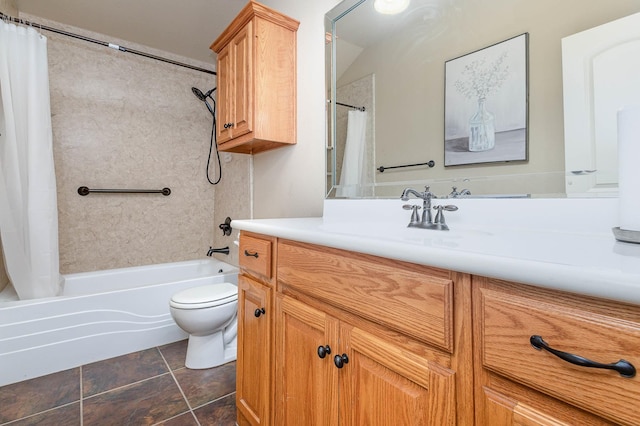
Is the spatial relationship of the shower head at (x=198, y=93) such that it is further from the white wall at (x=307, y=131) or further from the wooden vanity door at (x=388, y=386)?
the wooden vanity door at (x=388, y=386)

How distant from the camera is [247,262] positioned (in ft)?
3.90

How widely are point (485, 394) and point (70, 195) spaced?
310 centimetres

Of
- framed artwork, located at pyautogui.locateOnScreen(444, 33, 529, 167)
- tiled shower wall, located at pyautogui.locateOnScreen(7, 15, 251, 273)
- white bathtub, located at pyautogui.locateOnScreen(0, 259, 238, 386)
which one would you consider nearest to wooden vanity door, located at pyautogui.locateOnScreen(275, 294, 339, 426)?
framed artwork, located at pyautogui.locateOnScreen(444, 33, 529, 167)

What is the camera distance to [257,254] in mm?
1111

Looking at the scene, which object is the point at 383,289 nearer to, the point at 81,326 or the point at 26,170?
the point at 81,326

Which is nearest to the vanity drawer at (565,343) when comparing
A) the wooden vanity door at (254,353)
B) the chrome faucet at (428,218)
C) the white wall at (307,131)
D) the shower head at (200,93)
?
the chrome faucet at (428,218)

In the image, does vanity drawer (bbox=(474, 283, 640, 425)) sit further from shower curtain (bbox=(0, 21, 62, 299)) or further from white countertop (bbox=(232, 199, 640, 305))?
shower curtain (bbox=(0, 21, 62, 299))

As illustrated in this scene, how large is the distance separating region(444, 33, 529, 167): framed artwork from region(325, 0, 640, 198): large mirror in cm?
1

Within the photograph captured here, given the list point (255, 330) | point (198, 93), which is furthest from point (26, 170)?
point (255, 330)

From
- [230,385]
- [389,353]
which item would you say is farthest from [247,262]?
[230,385]

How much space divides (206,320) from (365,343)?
1285 mm

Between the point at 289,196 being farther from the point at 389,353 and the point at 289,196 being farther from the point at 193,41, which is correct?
the point at 193,41

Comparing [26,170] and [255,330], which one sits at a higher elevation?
[26,170]

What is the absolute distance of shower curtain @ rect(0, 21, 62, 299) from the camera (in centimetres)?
173
